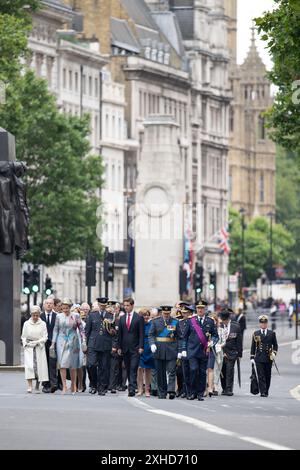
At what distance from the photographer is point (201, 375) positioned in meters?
45.1

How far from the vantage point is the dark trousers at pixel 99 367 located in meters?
45.3

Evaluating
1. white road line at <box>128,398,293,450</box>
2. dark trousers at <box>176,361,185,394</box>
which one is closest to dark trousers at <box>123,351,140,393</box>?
dark trousers at <box>176,361,185,394</box>

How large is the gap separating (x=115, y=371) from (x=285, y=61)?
6577 millimetres

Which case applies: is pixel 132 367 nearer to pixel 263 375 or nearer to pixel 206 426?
pixel 263 375

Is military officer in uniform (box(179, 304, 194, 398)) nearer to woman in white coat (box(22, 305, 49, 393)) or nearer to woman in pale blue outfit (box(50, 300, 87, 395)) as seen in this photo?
woman in pale blue outfit (box(50, 300, 87, 395))

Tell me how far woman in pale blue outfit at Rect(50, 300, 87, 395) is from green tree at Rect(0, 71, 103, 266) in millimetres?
51507

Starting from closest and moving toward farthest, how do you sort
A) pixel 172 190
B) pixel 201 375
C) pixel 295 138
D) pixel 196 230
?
pixel 201 375 → pixel 295 138 → pixel 172 190 → pixel 196 230

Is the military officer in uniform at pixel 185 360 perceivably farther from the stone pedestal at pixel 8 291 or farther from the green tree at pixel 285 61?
the green tree at pixel 285 61

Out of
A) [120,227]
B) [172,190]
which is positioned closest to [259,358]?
[172,190]

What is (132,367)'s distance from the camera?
45.1 m

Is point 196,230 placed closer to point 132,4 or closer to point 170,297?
point 132,4

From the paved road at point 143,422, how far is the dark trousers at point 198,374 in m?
0.38

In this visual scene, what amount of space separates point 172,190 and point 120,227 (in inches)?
2131

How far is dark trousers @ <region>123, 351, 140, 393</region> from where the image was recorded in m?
44.8
